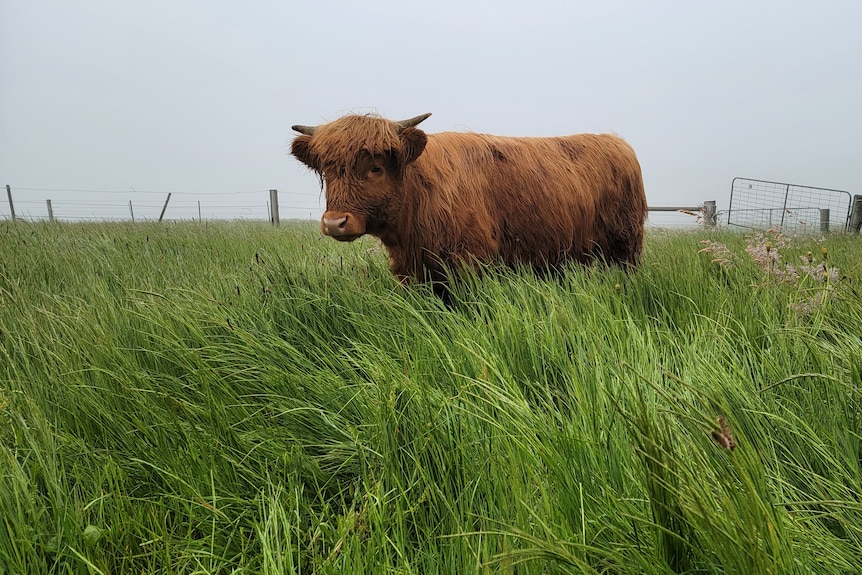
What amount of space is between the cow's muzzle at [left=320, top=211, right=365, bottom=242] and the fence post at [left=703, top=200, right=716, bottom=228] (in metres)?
12.0

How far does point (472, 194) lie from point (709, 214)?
44.4ft

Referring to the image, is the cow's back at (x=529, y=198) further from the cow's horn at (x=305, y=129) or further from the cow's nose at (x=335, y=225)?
the cow's horn at (x=305, y=129)

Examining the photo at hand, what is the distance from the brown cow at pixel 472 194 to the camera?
9.85ft

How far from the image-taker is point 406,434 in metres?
1.34

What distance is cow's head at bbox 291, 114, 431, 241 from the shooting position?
2941 mm

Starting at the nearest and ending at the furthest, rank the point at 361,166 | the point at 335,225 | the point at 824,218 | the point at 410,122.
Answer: the point at 335,225
the point at 361,166
the point at 410,122
the point at 824,218

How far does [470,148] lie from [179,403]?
3.11 m

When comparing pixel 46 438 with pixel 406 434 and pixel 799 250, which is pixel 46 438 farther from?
pixel 799 250

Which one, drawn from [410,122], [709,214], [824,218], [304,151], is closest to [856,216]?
[824,218]

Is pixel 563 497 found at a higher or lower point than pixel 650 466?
lower

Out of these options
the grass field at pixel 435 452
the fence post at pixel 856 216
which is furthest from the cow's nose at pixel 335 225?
the fence post at pixel 856 216

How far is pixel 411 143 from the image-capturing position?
10.1 ft

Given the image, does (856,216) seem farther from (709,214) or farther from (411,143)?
(411,143)


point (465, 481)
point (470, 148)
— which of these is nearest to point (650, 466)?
point (465, 481)
